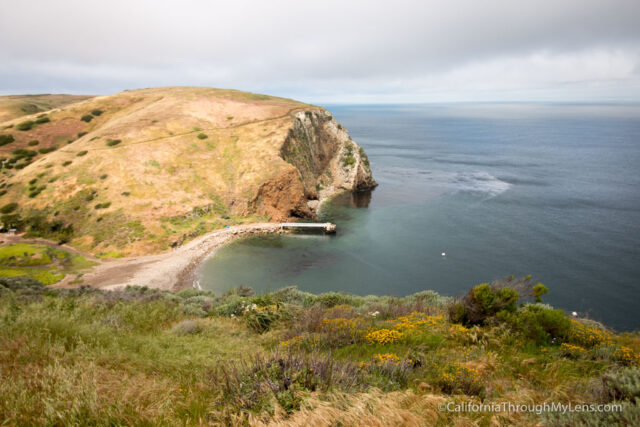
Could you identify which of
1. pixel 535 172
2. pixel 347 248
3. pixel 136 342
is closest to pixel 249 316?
pixel 136 342

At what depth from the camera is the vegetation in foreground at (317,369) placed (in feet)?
11.9

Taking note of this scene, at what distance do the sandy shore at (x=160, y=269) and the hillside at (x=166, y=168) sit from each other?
216 centimetres

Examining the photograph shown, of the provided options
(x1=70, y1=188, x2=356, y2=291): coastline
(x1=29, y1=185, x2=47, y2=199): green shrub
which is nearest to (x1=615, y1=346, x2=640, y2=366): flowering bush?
(x1=70, y1=188, x2=356, y2=291): coastline

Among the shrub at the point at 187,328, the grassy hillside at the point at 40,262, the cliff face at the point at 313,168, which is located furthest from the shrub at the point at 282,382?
the cliff face at the point at 313,168

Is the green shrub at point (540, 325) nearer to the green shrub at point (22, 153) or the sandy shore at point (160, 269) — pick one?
the sandy shore at point (160, 269)

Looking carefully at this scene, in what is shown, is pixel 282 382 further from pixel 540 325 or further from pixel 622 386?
pixel 540 325

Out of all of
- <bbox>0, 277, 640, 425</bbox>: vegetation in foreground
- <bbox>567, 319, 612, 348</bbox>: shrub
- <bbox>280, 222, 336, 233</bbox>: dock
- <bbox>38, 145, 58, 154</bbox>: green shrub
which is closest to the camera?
<bbox>0, 277, 640, 425</bbox>: vegetation in foreground

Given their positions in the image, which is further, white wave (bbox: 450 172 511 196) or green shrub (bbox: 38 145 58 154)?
white wave (bbox: 450 172 511 196)

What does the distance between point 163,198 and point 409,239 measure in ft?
109

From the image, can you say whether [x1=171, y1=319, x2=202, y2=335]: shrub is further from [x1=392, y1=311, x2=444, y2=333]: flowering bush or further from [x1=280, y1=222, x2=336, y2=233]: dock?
[x1=280, y1=222, x2=336, y2=233]: dock

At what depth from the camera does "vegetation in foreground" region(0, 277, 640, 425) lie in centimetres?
363

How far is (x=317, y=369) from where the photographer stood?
4.64m

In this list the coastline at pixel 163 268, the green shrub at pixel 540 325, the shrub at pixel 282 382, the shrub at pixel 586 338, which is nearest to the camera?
the shrub at pixel 282 382

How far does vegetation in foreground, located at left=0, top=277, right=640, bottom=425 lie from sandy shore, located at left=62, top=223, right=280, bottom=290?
64.0 feet
